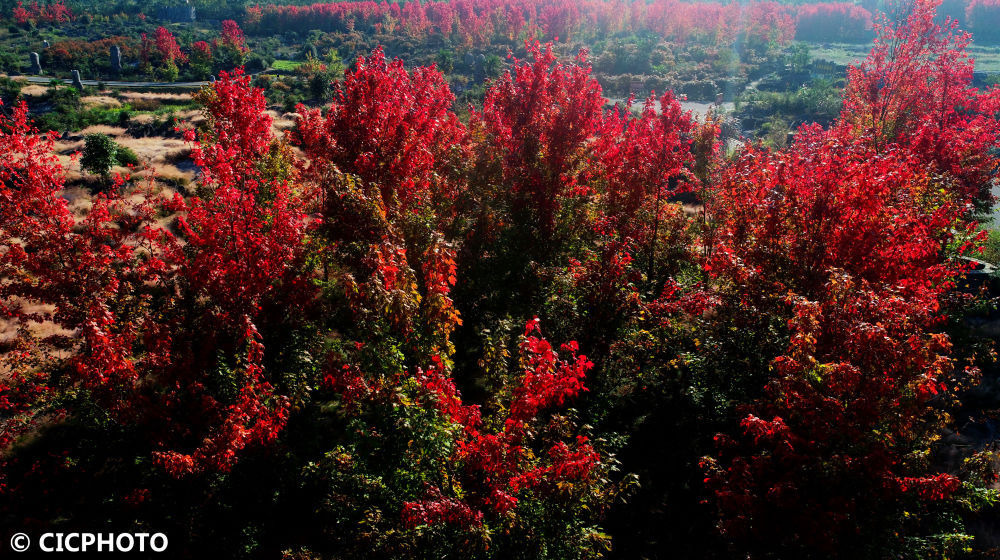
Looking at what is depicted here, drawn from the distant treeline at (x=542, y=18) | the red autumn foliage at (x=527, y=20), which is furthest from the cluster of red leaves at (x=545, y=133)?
the red autumn foliage at (x=527, y=20)

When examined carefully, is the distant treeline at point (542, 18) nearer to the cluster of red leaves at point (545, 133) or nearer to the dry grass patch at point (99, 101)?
the dry grass patch at point (99, 101)

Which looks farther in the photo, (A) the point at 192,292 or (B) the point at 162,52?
(B) the point at 162,52

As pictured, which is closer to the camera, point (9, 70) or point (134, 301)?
point (134, 301)

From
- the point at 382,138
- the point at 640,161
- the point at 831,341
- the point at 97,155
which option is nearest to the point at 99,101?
the point at 97,155

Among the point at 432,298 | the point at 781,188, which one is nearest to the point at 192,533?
the point at 432,298

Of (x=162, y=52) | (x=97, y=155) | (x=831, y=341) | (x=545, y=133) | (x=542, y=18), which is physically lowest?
(x=831, y=341)

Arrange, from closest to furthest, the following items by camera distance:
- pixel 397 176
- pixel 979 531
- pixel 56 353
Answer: pixel 979 531
pixel 397 176
pixel 56 353

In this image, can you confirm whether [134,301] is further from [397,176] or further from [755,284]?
[755,284]

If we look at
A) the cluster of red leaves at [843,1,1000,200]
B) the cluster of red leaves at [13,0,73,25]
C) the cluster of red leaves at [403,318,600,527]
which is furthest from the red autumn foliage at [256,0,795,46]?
the cluster of red leaves at [403,318,600,527]

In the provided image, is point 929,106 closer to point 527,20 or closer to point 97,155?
point 97,155
